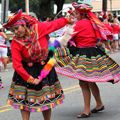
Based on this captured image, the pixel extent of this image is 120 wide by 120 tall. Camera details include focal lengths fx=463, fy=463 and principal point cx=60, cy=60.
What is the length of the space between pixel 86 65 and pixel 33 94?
5.73 ft

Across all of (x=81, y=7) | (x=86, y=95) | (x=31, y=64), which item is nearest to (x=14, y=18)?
(x=31, y=64)

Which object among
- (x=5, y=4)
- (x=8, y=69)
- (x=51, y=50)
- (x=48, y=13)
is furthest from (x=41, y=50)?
(x=48, y=13)

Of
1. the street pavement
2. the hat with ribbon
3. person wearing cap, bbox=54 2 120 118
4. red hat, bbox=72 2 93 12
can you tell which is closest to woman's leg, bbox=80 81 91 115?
person wearing cap, bbox=54 2 120 118

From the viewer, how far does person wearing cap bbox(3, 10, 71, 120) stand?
237 inches

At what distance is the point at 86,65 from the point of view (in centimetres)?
765

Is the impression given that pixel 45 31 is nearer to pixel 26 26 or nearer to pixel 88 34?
pixel 26 26

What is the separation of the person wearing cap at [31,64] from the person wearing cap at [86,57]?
4.47 feet

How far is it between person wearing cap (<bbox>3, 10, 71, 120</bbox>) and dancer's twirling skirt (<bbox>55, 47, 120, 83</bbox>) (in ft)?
4.45

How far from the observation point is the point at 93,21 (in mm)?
7727

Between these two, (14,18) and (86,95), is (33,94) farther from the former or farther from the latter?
(86,95)

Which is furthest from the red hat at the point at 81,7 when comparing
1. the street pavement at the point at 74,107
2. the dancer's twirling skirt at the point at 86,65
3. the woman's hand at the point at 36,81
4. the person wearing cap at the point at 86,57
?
the woman's hand at the point at 36,81

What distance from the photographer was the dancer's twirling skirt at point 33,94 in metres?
6.13

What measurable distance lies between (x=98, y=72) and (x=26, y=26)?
2.02m

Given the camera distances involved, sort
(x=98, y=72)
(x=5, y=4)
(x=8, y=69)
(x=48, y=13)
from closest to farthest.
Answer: (x=98, y=72) → (x=8, y=69) → (x=5, y=4) → (x=48, y=13)
